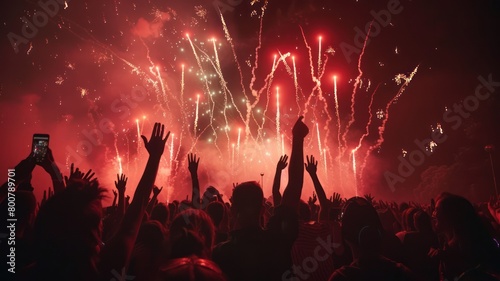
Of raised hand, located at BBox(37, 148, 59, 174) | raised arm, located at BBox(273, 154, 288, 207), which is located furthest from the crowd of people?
raised arm, located at BBox(273, 154, 288, 207)

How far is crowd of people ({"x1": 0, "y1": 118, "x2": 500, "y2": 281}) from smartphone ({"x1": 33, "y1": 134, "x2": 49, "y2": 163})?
0.49 metres

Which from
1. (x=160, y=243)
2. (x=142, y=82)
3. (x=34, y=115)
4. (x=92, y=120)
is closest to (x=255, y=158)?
(x=142, y=82)

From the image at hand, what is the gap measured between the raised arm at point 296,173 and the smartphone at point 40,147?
282 centimetres

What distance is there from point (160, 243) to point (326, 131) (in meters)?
35.8

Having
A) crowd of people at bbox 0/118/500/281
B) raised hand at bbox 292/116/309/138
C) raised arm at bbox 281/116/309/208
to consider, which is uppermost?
raised hand at bbox 292/116/309/138

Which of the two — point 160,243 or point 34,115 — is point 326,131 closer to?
point 34,115

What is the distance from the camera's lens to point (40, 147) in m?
3.68

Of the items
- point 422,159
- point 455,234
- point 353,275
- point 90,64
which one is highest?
point 90,64

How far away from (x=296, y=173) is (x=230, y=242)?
1.04 meters

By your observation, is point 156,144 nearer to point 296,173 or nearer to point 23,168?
point 296,173

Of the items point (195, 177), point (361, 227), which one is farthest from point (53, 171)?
point (361, 227)

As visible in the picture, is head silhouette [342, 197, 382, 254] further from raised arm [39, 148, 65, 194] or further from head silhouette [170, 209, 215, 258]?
raised arm [39, 148, 65, 194]

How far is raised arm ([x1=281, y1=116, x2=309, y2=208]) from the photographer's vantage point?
2824 mm

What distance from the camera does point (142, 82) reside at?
2495cm
